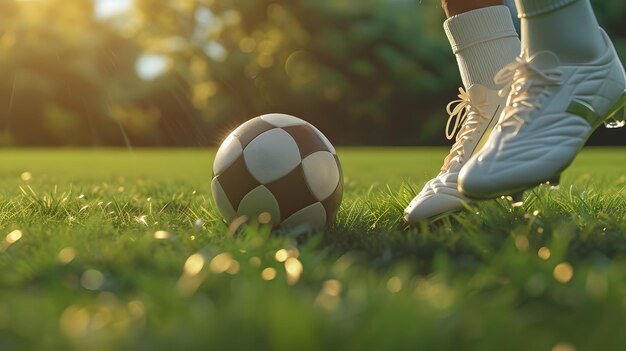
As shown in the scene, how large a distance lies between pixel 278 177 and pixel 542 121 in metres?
0.86

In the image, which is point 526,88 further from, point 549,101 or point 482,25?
point 482,25

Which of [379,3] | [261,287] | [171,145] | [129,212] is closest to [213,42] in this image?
[171,145]

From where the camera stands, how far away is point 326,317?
95 centimetres

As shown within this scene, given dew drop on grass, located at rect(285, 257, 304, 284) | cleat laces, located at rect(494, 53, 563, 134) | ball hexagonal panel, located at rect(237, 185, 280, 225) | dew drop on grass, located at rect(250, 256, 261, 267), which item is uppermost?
cleat laces, located at rect(494, 53, 563, 134)

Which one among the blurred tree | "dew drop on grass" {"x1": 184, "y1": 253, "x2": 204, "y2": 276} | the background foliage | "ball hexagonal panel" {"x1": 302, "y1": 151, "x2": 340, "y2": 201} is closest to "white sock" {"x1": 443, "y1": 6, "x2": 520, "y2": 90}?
"ball hexagonal panel" {"x1": 302, "y1": 151, "x2": 340, "y2": 201}

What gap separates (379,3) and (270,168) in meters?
22.6

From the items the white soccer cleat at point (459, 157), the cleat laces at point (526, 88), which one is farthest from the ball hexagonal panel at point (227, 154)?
the cleat laces at point (526, 88)

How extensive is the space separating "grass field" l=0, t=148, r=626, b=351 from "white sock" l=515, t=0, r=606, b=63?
1.70 feet

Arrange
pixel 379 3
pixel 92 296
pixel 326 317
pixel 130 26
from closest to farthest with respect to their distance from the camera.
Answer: pixel 326 317
pixel 92 296
pixel 379 3
pixel 130 26

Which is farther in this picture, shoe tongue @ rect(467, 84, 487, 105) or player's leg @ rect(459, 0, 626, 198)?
shoe tongue @ rect(467, 84, 487, 105)

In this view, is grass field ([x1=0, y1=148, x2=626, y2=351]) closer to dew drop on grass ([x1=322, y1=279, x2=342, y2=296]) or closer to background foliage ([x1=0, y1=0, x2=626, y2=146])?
dew drop on grass ([x1=322, y1=279, x2=342, y2=296])

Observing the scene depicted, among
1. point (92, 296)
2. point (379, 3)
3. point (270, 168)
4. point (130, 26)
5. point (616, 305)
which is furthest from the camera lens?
point (130, 26)

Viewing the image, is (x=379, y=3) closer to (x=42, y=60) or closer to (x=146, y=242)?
(x=42, y=60)

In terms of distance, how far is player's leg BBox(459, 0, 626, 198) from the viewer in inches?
78.5
